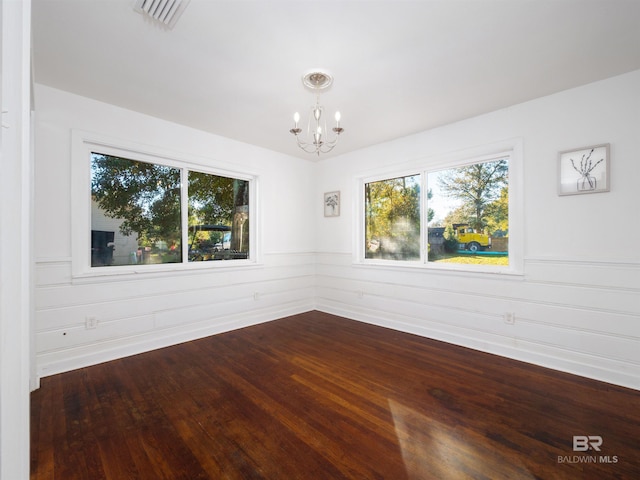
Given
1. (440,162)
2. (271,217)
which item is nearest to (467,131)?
(440,162)

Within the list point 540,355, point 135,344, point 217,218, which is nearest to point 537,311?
point 540,355

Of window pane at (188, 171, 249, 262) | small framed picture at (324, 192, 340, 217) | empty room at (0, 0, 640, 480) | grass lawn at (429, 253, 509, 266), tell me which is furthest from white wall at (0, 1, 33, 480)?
small framed picture at (324, 192, 340, 217)

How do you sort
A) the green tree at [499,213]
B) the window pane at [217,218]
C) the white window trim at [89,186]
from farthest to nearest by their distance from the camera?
1. the window pane at [217,218]
2. the green tree at [499,213]
3. the white window trim at [89,186]

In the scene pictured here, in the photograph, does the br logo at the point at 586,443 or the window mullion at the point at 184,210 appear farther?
the window mullion at the point at 184,210

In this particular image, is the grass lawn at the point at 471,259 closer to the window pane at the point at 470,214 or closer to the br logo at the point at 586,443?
the window pane at the point at 470,214

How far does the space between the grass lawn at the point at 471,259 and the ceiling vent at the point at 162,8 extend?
11.5 ft

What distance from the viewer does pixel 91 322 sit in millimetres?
2877

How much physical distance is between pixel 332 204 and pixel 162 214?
2549mm

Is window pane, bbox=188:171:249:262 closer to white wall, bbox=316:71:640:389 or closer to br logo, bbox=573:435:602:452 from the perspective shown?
white wall, bbox=316:71:640:389

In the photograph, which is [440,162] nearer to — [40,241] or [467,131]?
[467,131]

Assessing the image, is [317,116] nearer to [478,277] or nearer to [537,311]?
[478,277]

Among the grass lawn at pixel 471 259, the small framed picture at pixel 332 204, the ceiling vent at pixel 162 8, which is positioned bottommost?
the grass lawn at pixel 471 259

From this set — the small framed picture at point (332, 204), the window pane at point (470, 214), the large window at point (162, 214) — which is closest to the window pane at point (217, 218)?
the large window at point (162, 214)

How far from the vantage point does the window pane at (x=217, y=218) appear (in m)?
3.78
